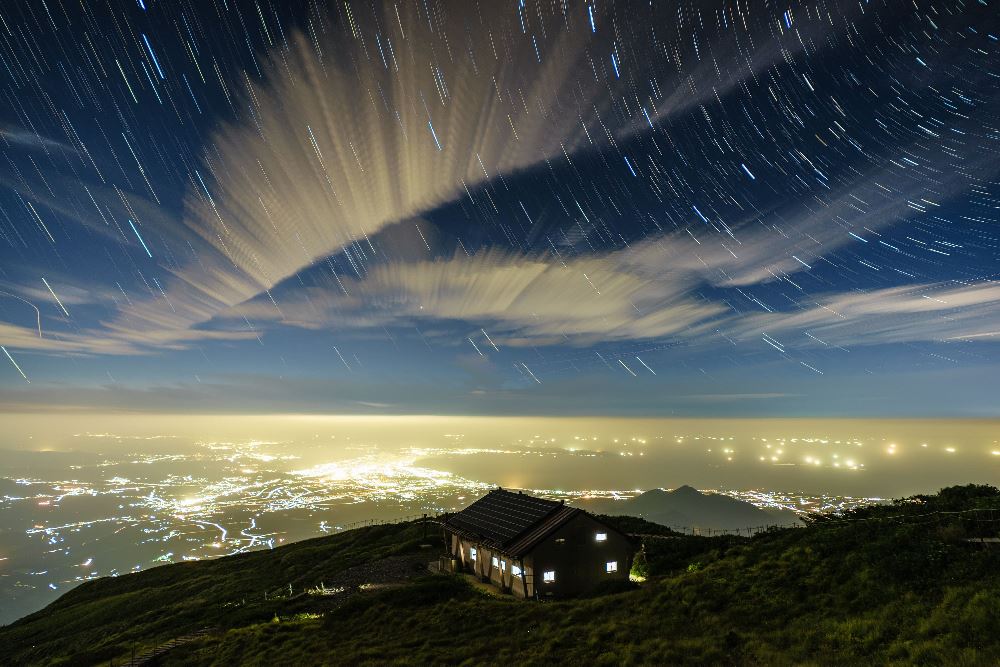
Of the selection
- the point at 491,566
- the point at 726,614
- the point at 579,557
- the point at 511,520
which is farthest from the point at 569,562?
the point at 726,614

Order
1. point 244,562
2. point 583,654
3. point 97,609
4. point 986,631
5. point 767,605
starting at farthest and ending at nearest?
point 244,562
point 97,609
point 767,605
point 583,654
point 986,631

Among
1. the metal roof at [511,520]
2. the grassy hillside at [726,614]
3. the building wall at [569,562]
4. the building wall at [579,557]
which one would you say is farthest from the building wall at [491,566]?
the grassy hillside at [726,614]

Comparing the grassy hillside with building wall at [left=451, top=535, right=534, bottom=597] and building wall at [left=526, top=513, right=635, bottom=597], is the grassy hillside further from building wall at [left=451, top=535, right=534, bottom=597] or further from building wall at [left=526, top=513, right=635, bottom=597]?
building wall at [left=526, top=513, right=635, bottom=597]

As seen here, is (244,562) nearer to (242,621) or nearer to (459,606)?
(242,621)

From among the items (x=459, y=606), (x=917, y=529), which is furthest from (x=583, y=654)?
(x=917, y=529)

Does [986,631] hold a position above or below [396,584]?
above

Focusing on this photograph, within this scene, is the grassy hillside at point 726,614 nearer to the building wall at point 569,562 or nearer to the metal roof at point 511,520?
the building wall at point 569,562

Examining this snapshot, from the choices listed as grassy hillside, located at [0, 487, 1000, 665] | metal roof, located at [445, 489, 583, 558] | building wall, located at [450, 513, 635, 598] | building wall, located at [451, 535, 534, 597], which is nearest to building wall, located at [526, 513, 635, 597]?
building wall, located at [450, 513, 635, 598]
